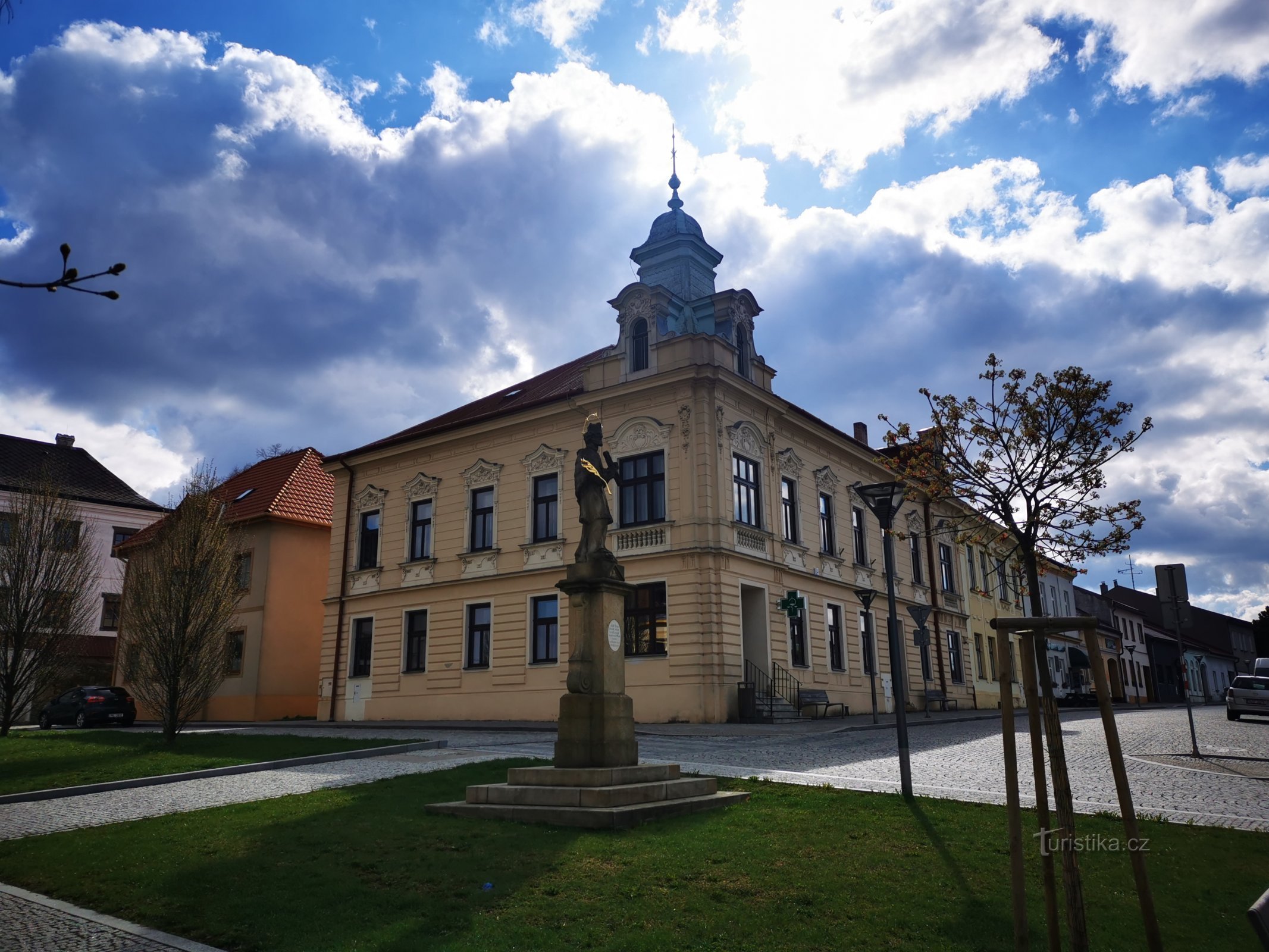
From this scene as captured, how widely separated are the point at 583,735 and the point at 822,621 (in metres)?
20.1

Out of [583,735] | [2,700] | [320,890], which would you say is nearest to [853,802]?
[583,735]

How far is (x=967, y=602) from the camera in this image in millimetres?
42969

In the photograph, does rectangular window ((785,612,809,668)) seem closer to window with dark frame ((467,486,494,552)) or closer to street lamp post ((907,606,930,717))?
→ street lamp post ((907,606,930,717))

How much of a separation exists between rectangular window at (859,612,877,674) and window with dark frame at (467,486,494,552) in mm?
12647

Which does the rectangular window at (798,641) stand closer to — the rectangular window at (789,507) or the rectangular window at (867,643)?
the rectangular window at (789,507)

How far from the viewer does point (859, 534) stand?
33.8 m

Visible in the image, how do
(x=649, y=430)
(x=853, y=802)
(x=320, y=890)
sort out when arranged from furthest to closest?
(x=649, y=430), (x=853, y=802), (x=320, y=890)

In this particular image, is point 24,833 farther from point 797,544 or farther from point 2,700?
point 797,544

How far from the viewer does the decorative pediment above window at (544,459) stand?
94.8ft

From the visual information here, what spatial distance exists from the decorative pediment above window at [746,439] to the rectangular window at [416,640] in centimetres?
1181

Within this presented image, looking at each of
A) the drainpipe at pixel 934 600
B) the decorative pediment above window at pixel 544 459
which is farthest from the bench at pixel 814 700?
the drainpipe at pixel 934 600

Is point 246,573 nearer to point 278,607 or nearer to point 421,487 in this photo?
point 278,607

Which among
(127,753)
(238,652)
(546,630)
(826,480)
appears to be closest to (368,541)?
(238,652)

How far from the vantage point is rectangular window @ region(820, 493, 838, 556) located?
3136cm
